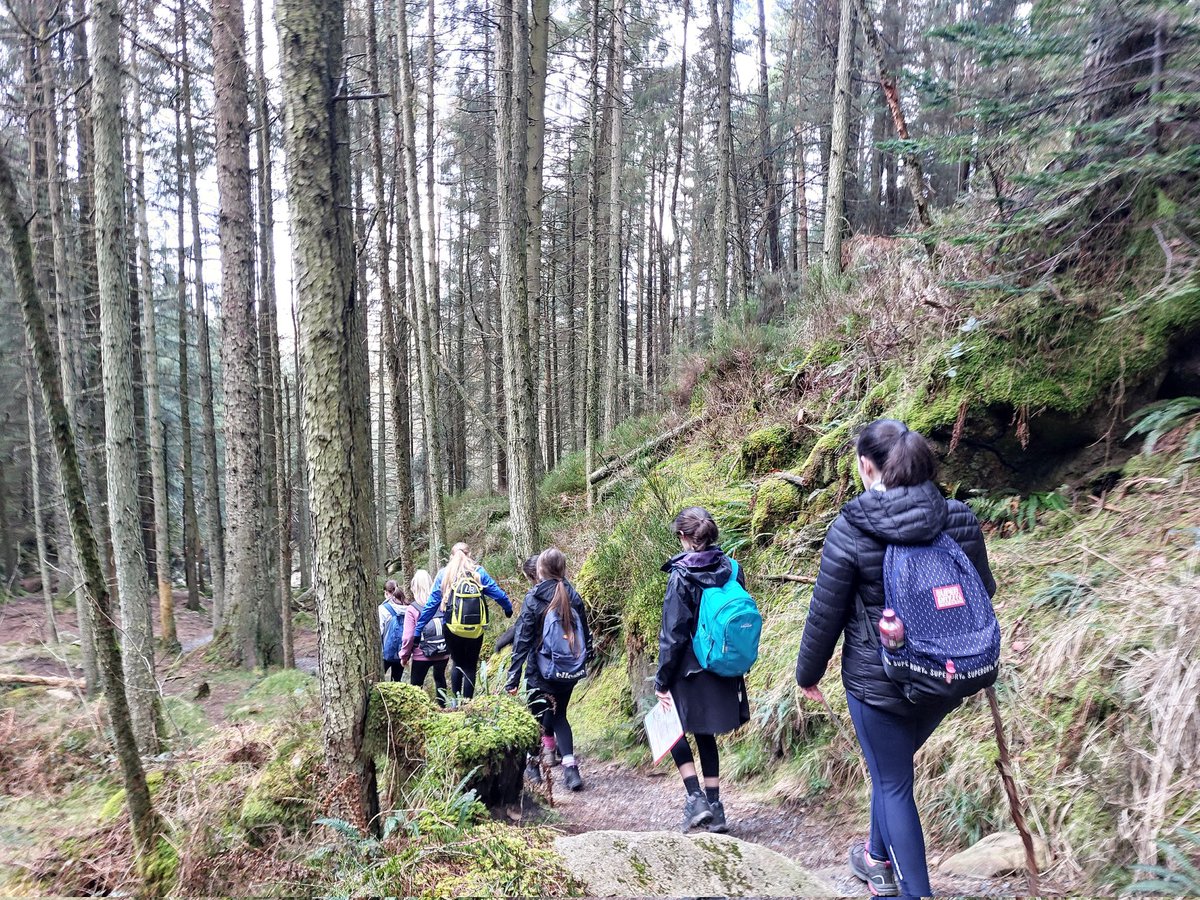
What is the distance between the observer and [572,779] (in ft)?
18.0

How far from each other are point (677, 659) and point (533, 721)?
3.43 feet

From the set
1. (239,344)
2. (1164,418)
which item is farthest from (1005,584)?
(239,344)

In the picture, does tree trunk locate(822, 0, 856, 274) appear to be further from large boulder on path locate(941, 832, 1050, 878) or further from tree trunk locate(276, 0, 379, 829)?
large boulder on path locate(941, 832, 1050, 878)

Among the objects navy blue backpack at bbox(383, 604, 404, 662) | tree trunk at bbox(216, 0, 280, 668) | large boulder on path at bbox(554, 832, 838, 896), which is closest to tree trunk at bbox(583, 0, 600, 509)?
navy blue backpack at bbox(383, 604, 404, 662)

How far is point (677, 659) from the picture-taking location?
3936 mm

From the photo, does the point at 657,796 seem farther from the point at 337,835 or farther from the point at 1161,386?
the point at 1161,386

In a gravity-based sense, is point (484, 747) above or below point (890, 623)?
below

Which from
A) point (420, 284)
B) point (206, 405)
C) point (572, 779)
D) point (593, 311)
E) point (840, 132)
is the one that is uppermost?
point (840, 132)

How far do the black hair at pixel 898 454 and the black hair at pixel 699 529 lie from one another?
129cm

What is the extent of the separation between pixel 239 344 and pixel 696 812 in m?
9.97

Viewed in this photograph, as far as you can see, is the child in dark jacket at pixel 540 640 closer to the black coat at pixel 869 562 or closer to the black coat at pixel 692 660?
the black coat at pixel 692 660

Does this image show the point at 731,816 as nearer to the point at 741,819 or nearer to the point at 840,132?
the point at 741,819

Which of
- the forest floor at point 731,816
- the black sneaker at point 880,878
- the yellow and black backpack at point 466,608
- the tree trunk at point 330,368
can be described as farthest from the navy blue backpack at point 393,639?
the black sneaker at point 880,878

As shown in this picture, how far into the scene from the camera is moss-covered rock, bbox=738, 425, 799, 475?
7531 mm
